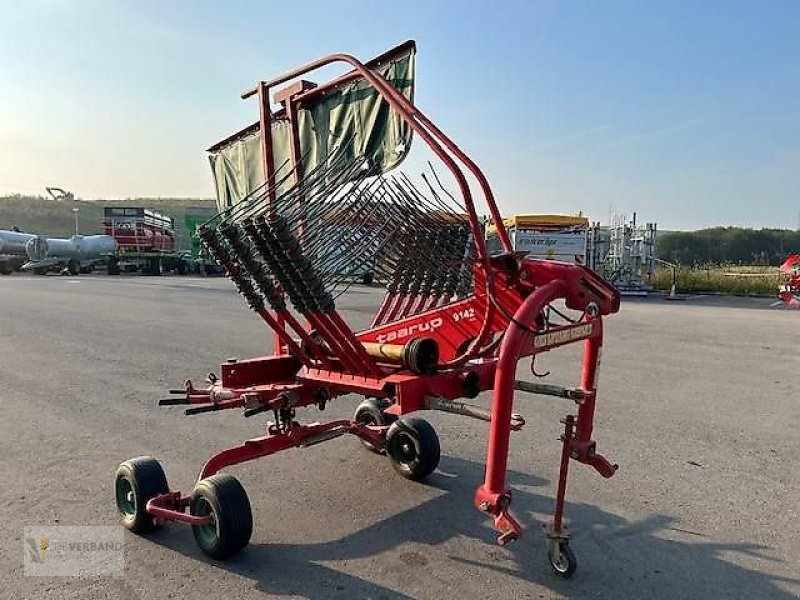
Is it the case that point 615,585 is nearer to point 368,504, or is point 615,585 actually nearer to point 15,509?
point 368,504

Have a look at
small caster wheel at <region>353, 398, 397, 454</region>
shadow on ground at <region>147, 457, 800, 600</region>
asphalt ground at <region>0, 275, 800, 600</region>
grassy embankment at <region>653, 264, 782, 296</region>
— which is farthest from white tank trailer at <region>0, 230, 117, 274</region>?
shadow on ground at <region>147, 457, 800, 600</region>

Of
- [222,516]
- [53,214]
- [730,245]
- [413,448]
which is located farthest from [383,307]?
[53,214]

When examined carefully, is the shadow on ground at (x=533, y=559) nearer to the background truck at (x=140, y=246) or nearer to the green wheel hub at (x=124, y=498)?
the green wheel hub at (x=124, y=498)

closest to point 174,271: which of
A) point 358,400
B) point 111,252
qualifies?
point 111,252

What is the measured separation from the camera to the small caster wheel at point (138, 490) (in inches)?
152

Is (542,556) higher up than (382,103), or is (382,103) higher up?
(382,103)

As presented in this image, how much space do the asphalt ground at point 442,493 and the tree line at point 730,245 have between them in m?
33.6

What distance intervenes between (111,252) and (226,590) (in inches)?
1342

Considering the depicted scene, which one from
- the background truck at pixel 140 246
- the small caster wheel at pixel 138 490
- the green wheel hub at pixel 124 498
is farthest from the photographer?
the background truck at pixel 140 246

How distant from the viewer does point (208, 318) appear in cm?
1435

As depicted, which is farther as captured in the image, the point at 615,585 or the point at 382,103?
the point at 382,103

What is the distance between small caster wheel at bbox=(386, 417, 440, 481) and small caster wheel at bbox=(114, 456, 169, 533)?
165cm

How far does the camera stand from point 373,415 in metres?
5.41

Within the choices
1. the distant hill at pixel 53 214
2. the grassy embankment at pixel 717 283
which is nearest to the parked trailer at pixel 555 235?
the grassy embankment at pixel 717 283
